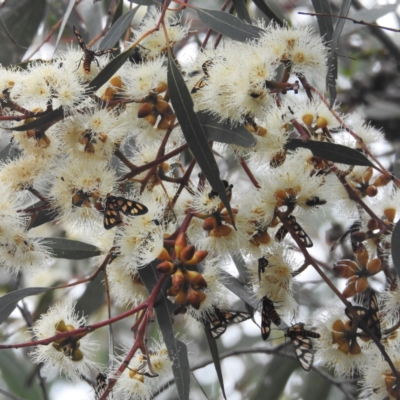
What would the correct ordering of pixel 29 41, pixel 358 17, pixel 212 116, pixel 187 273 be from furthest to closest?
pixel 29 41 → pixel 358 17 → pixel 212 116 → pixel 187 273

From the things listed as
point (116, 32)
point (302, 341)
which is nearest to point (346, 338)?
point (302, 341)

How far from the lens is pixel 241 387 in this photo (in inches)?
114

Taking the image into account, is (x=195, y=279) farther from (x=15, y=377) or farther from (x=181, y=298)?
(x=15, y=377)

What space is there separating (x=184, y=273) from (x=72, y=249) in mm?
418

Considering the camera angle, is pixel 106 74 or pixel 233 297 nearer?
pixel 106 74

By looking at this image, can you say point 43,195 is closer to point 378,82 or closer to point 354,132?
point 354,132

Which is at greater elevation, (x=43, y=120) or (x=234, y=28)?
(x=234, y=28)

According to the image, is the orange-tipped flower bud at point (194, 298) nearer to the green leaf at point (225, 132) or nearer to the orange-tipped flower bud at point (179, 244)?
the orange-tipped flower bud at point (179, 244)

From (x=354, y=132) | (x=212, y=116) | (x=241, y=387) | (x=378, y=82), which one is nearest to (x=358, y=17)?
(x=354, y=132)

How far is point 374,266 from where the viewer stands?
135 cm

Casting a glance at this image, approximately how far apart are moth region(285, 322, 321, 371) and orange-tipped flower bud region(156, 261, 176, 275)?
1.11ft

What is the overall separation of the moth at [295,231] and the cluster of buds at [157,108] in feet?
1.07

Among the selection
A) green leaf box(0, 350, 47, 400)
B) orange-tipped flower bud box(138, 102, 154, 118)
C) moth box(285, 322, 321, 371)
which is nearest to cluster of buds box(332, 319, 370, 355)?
moth box(285, 322, 321, 371)

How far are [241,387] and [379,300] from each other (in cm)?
166
